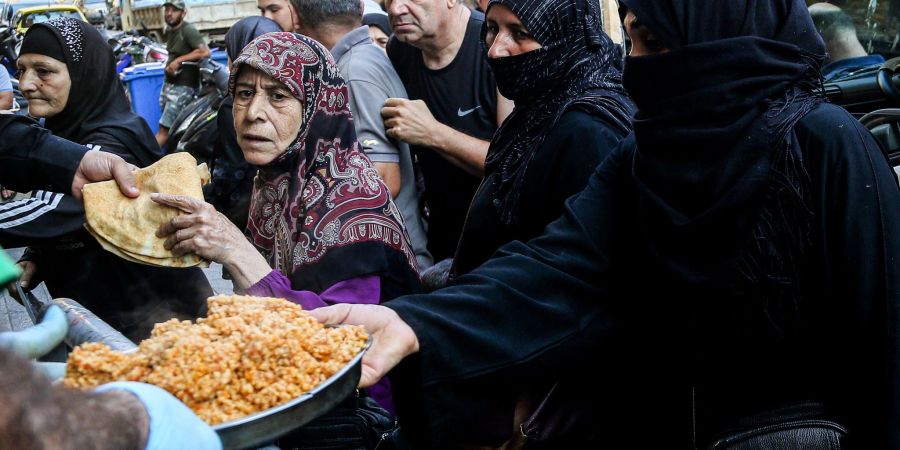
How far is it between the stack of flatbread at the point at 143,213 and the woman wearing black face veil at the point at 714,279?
1.22m

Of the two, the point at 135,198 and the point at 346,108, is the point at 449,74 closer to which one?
the point at 346,108

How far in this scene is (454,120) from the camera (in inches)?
157

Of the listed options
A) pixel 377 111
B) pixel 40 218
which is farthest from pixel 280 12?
pixel 40 218

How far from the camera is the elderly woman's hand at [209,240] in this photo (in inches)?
109

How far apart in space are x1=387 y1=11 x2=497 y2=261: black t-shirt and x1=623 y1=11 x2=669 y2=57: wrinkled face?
1897mm

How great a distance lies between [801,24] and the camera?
190 cm

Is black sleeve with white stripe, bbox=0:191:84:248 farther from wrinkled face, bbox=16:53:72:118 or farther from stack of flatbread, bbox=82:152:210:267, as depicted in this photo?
wrinkled face, bbox=16:53:72:118

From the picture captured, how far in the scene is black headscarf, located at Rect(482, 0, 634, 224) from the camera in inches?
108

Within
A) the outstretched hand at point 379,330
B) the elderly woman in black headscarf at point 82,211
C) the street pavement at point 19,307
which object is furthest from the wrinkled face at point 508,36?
the street pavement at point 19,307

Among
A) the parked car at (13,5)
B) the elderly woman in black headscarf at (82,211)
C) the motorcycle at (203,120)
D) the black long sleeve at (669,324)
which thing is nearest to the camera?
the black long sleeve at (669,324)

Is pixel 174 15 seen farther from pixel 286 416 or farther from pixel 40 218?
pixel 286 416

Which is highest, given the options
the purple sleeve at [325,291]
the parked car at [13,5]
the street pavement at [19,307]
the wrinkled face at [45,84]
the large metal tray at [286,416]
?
the large metal tray at [286,416]

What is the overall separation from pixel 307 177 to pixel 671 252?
1.48 m

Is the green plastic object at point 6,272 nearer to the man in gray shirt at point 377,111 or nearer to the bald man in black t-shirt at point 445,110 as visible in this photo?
the man in gray shirt at point 377,111
